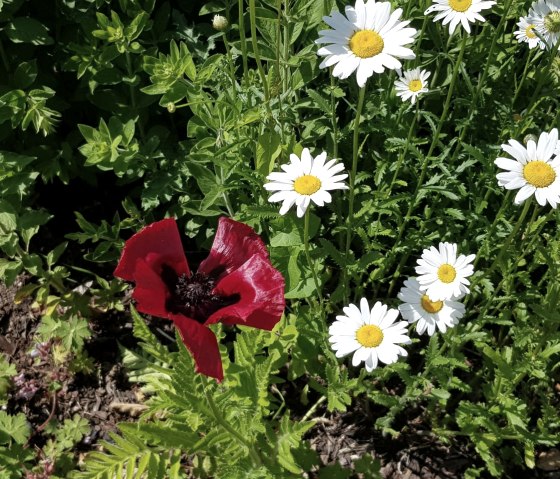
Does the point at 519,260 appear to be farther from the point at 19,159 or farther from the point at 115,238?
the point at 19,159

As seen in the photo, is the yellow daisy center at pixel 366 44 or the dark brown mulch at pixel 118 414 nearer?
the yellow daisy center at pixel 366 44

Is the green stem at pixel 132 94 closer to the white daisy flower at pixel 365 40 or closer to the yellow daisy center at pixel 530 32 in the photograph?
the white daisy flower at pixel 365 40

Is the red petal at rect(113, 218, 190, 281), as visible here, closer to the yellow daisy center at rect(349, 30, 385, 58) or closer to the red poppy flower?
the red poppy flower

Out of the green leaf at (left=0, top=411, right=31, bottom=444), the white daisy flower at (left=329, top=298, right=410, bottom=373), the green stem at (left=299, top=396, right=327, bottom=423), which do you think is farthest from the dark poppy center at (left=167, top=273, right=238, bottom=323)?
the green leaf at (left=0, top=411, right=31, bottom=444)

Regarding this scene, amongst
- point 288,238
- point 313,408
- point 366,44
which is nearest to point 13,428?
point 313,408

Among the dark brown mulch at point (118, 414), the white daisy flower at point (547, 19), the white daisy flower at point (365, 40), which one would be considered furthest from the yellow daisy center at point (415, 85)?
the dark brown mulch at point (118, 414)

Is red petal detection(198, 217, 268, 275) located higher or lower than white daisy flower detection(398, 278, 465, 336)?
lower
